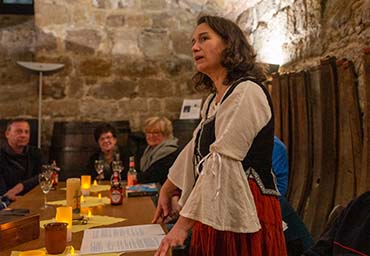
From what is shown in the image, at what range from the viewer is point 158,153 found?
326cm

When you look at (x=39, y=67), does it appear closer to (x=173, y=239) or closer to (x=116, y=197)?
(x=116, y=197)

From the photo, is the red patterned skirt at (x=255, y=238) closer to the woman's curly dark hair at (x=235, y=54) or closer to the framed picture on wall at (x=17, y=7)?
the woman's curly dark hair at (x=235, y=54)

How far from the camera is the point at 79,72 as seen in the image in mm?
4391

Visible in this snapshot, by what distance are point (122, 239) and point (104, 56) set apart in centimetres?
333

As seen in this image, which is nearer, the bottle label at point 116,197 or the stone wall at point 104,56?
the bottle label at point 116,197

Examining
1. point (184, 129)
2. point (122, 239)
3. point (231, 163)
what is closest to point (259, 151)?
point (231, 163)

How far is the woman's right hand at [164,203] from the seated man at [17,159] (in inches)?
72.0

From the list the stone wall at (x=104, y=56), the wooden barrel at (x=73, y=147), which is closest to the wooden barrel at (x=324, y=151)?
the stone wall at (x=104, y=56)

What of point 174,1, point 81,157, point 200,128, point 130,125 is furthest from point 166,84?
point 200,128

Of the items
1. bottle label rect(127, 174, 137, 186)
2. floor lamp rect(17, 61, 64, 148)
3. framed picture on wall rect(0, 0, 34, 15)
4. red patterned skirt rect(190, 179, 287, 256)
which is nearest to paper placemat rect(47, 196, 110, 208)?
bottle label rect(127, 174, 137, 186)

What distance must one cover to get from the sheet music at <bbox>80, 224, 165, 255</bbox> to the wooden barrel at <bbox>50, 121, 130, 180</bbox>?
2.61 m

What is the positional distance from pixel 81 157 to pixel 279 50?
6.85 ft

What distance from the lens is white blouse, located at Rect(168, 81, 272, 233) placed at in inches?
47.8

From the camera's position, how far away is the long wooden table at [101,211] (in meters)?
1.33
